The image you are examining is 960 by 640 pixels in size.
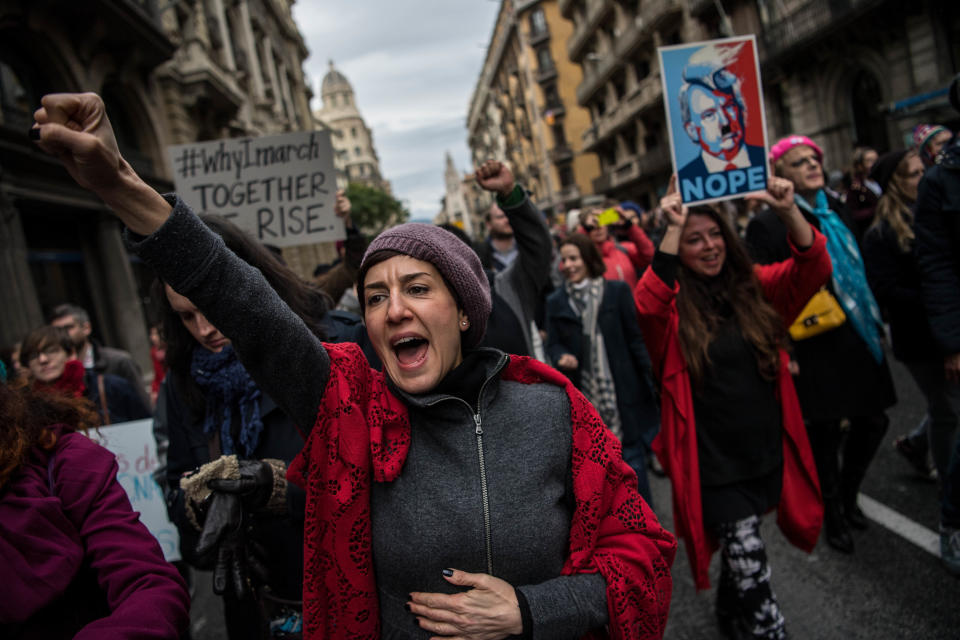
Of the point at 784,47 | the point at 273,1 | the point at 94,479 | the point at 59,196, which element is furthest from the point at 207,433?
the point at 273,1

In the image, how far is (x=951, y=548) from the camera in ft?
8.60

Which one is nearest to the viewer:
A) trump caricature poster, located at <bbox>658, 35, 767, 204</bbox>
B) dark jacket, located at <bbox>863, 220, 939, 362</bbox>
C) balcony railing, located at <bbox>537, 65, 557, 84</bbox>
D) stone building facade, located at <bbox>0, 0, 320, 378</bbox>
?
trump caricature poster, located at <bbox>658, 35, 767, 204</bbox>

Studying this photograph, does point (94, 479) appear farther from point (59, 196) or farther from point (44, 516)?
point (59, 196)

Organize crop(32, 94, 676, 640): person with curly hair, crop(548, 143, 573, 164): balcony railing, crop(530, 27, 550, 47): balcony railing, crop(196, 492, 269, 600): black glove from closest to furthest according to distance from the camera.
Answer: crop(32, 94, 676, 640): person with curly hair, crop(196, 492, 269, 600): black glove, crop(530, 27, 550, 47): balcony railing, crop(548, 143, 573, 164): balcony railing

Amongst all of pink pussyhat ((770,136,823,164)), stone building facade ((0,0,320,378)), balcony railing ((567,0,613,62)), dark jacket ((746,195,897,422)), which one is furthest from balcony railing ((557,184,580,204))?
dark jacket ((746,195,897,422))

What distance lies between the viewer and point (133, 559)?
1376 millimetres

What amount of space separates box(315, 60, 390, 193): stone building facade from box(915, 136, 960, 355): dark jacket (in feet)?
337

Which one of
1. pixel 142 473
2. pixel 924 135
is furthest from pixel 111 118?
pixel 924 135

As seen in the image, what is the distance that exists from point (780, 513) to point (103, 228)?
13.0 metres

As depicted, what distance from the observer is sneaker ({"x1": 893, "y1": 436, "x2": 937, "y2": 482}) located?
3.79 metres

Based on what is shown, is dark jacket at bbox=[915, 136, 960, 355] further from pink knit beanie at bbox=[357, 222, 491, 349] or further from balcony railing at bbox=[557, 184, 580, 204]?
balcony railing at bbox=[557, 184, 580, 204]

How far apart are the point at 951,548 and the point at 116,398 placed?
14.9 feet

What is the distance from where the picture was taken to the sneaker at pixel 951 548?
8.50 feet

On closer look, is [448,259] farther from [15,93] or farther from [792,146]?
[15,93]
